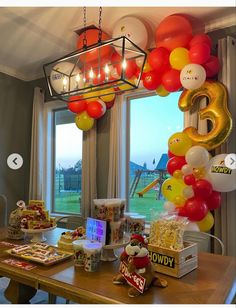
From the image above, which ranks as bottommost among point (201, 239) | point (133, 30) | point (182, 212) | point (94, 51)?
point (201, 239)

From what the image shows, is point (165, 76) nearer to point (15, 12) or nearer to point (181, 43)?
point (181, 43)

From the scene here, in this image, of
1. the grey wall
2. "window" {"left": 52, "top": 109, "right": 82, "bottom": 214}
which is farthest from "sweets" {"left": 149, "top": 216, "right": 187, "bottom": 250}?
the grey wall

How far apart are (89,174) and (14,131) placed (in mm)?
1487

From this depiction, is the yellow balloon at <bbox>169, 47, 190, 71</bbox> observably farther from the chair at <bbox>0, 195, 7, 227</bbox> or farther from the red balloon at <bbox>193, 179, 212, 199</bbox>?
the chair at <bbox>0, 195, 7, 227</bbox>

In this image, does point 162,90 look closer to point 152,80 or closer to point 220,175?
point 152,80

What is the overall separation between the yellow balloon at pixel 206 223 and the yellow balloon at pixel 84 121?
1635mm

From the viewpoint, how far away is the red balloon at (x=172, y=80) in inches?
94.4

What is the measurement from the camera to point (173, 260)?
1.26 metres

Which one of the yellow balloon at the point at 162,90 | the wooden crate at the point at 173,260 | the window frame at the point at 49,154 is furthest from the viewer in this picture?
the window frame at the point at 49,154

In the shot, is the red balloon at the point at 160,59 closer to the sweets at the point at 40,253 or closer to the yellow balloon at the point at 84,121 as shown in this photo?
the yellow balloon at the point at 84,121

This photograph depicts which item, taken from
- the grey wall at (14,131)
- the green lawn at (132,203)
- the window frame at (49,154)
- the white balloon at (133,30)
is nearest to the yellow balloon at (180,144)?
the green lawn at (132,203)

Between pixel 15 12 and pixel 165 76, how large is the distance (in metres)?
1.55

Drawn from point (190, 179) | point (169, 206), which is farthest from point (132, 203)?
point (190, 179)

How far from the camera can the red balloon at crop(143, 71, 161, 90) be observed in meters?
2.52
